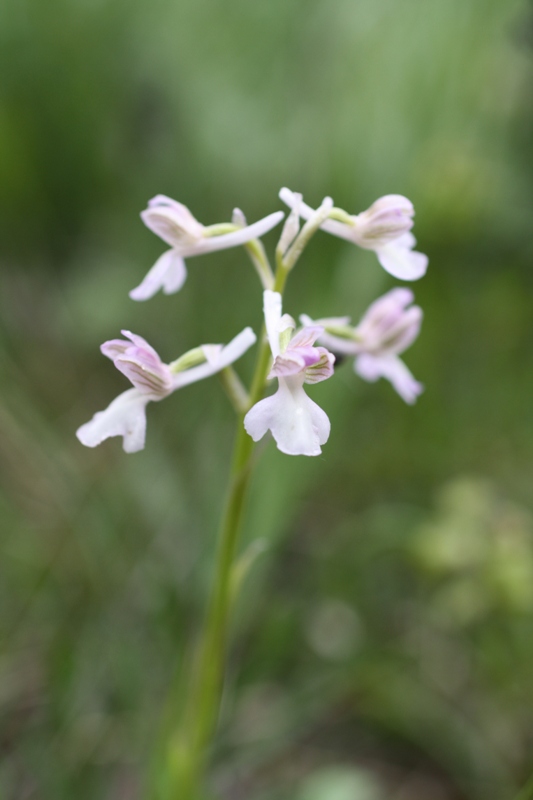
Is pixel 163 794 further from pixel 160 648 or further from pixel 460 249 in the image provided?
pixel 460 249

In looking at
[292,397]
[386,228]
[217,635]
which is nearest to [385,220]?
[386,228]

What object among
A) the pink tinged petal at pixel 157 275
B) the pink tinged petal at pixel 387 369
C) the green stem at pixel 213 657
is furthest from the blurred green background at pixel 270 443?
the pink tinged petal at pixel 157 275

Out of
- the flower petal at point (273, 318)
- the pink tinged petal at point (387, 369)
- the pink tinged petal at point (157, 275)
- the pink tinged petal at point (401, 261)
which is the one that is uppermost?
the pink tinged petal at point (157, 275)

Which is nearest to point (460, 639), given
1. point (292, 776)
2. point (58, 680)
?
point (292, 776)

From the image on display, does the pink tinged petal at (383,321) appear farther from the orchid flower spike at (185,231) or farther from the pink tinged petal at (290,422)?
the pink tinged petal at (290,422)

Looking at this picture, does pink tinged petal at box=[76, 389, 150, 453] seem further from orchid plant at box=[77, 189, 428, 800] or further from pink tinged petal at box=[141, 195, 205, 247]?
pink tinged petal at box=[141, 195, 205, 247]

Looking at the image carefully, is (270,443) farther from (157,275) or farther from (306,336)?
(306,336)
